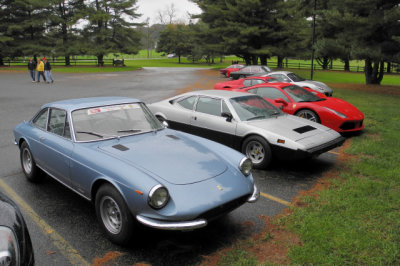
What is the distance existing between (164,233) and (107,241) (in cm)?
67

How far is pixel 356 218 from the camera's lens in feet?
13.6

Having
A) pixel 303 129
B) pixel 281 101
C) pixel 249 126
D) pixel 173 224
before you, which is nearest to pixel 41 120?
pixel 173 224

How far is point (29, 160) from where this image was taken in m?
5.48

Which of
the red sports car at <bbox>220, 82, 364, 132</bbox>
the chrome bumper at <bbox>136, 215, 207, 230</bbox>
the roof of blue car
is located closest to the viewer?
the chrome bumper at <bbox>136, 215, 207, 230</bbox>

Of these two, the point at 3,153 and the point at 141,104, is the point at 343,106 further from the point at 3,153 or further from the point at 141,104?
the point at 3,153

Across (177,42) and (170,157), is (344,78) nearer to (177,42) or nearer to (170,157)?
(170,157)

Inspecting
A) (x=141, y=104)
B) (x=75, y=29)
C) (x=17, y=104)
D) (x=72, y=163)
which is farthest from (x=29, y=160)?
(x=75, y=29)

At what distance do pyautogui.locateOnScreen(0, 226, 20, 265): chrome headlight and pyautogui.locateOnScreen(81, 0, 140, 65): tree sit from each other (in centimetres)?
4162

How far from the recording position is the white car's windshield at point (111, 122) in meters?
4.39

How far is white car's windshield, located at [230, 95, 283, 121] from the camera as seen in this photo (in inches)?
259

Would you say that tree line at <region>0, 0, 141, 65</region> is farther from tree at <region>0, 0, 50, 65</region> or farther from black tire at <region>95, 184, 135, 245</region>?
black tire at <region>95, 184, 135, 245</region>

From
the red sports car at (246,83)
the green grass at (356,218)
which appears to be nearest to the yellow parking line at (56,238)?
the green grass at (356,218)

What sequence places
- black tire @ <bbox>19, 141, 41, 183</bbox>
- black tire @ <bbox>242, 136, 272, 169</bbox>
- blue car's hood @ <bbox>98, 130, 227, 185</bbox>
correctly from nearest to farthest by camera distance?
blue car's hood @ <bbox>98, 130, 227, 185</bbox>, black tire @ <bbox>19, 141, 41, 183</bbox>, black tire @ <bbox>242, 136, 272, 169</bbox>

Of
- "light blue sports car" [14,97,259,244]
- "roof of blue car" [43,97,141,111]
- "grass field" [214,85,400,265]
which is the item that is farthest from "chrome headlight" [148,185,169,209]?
"roof of blue car" [43,97,141,111]
